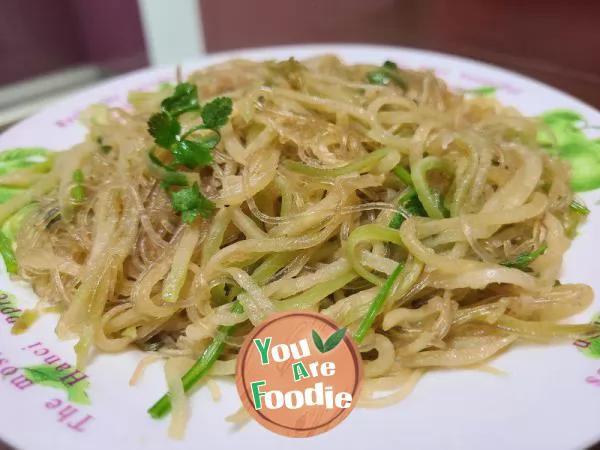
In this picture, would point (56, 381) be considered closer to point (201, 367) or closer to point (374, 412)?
point (201, 367)

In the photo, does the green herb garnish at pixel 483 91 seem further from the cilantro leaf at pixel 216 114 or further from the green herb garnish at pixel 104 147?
the green herb garnish at pixel 104 147

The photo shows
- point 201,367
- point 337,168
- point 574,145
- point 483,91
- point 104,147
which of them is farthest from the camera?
point 483,91

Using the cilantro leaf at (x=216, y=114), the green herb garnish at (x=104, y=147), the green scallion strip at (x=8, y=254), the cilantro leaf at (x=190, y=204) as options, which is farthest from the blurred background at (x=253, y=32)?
the cilantro leaf at (x=190, y=204)

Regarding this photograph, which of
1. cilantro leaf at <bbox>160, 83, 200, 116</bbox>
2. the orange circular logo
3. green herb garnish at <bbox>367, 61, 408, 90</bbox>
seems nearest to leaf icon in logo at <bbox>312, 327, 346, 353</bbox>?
the orange circular logo

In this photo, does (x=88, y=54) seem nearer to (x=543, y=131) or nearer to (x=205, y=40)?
(x=205, y=40)

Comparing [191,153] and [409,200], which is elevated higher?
[191,153]

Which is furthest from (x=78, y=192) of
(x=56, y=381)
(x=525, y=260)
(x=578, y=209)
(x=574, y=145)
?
(x=574, y=145)
